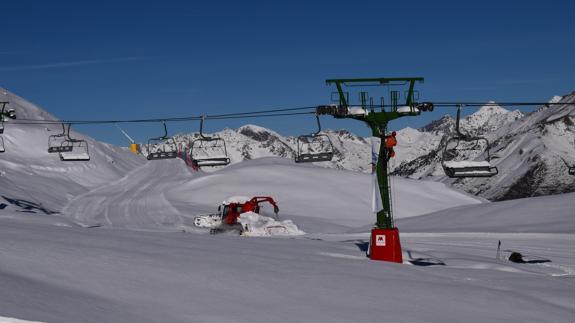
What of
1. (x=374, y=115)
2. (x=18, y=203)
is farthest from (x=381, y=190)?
(x=18, y=203)

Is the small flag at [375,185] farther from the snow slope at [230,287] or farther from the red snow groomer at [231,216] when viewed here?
the red snow groomer at [231,216]

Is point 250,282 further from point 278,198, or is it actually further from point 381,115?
point 278,198

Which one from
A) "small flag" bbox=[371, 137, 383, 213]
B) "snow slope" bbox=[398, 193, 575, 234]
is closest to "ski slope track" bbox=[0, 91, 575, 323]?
"small flag" bbox=[371, 137, 383, 213]

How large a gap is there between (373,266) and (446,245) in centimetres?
1415

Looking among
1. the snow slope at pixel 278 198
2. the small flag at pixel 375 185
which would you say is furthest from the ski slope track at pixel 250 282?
the snow slope at pixel 278 198

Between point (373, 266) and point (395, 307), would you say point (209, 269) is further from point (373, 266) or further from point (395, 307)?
point (373, 266)

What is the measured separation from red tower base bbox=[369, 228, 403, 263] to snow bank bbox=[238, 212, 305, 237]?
534 inches

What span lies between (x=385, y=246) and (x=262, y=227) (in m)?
14.5

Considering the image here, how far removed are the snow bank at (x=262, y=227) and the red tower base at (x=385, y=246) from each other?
→ 1356 centimetres

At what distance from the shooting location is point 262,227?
103 ft

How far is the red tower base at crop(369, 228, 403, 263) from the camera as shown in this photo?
678 inches

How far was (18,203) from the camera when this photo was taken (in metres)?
55.5

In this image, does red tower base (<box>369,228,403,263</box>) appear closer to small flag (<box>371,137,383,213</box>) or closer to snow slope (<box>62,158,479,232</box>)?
small flag (<box>371,137,383,213</box>)

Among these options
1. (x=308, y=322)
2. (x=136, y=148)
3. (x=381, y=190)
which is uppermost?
(x=136, y=148)
